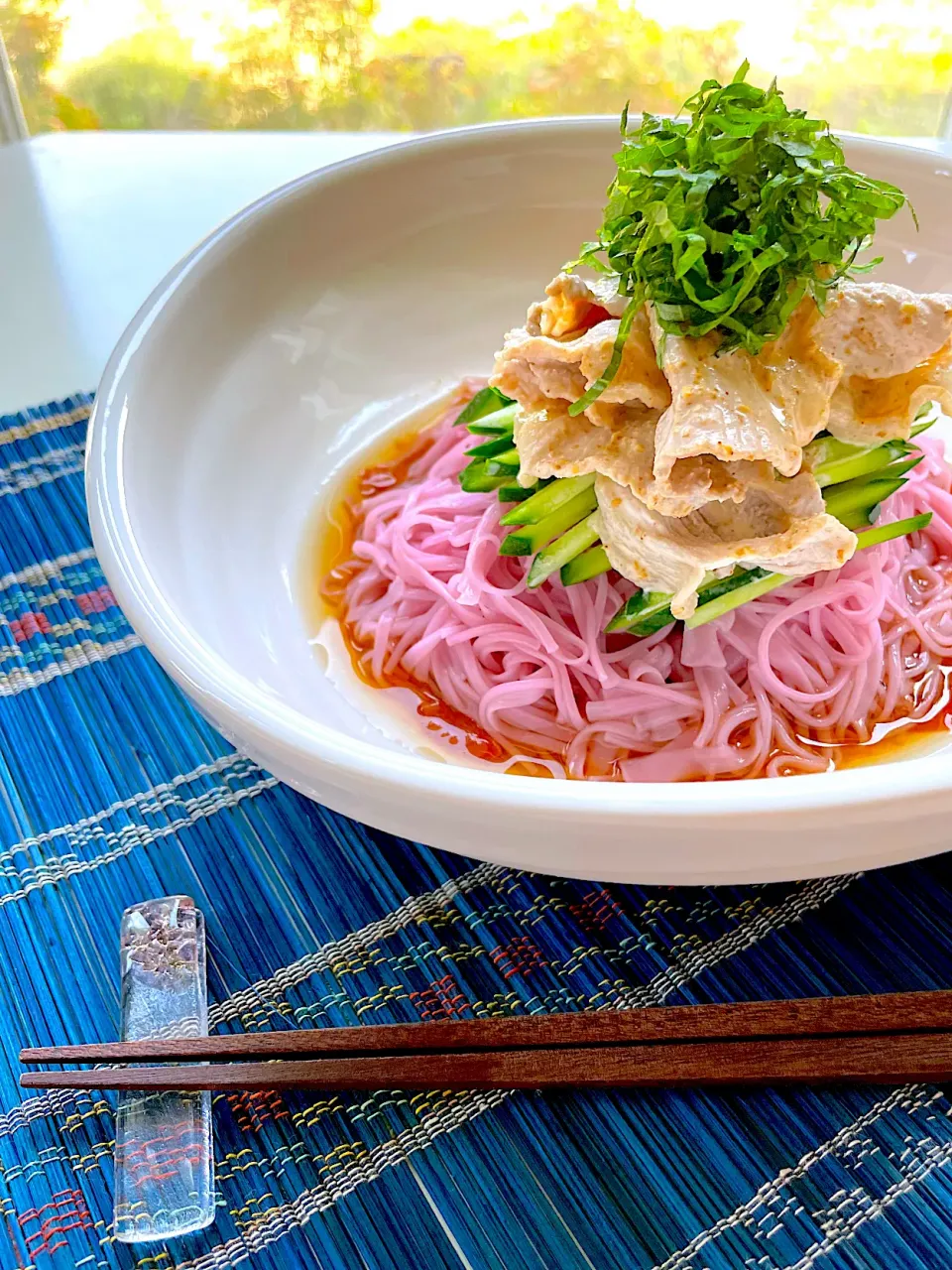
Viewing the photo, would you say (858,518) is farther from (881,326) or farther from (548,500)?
(548,500)

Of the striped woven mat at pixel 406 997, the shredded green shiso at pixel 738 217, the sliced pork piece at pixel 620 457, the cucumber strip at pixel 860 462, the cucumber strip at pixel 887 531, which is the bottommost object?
the striped woven mat at pixel 406 997

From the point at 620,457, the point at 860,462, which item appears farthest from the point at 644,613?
the point at 860,462

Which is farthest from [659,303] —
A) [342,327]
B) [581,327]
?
[342,327]

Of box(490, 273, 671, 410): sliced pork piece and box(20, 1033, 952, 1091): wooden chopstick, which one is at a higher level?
box(490, 273, 671, 410): sliced pork piece

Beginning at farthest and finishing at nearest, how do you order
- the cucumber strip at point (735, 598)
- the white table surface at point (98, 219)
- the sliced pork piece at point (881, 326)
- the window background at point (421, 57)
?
the window background at point (421, 57) → the white table surface at point (98, 219) → the cucumber strip at point (735, 598) → the sliced pork piece at point (881, 326)

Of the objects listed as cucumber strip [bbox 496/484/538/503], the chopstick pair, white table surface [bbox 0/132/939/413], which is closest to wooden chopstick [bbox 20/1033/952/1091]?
the chopstick pair

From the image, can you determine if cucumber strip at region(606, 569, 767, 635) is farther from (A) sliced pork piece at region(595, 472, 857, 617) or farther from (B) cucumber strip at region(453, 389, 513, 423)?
(B) cucumber strip at region(453, 389, 513, 423)

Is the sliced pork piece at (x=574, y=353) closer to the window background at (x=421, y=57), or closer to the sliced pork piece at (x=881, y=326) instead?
the sliced pork piece at (x=881, y=326)


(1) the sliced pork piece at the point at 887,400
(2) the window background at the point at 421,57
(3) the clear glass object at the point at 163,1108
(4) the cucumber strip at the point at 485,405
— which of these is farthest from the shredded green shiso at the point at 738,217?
(2) the window background at the point at 421,57
